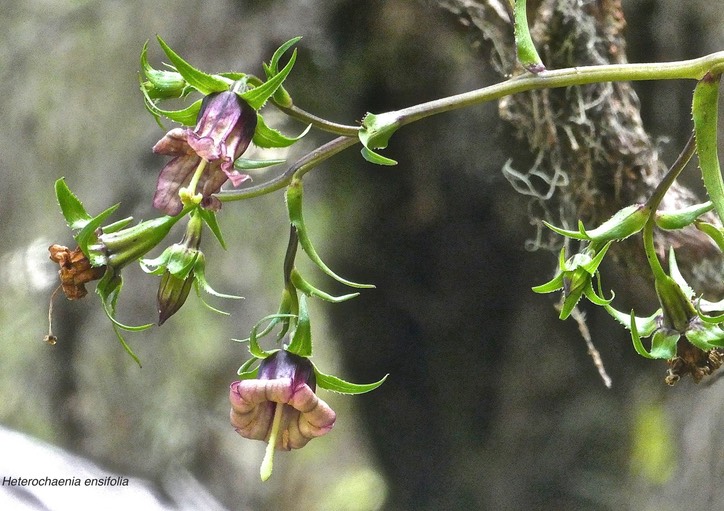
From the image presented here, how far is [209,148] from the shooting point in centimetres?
38

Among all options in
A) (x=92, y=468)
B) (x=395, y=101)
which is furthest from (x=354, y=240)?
(x=92, y=468)

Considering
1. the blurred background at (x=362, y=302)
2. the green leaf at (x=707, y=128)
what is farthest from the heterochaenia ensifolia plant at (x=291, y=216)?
the blurred background at (x=362, y=302)

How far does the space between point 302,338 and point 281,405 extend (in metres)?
0.05

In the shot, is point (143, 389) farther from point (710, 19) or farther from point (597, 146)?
point (710, 19)

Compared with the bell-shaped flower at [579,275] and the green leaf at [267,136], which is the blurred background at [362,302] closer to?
the bell-shaped flower at [579,275]

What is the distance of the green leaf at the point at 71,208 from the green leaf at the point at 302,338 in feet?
0.50

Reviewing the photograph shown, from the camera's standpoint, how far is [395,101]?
92 centimetres

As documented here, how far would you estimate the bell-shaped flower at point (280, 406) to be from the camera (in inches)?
16.1

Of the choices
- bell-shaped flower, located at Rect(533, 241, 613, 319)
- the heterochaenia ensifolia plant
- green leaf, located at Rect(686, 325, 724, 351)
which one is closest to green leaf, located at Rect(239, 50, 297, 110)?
the heterochaenia ensifolia plant

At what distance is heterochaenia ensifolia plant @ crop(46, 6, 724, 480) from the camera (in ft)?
1.33

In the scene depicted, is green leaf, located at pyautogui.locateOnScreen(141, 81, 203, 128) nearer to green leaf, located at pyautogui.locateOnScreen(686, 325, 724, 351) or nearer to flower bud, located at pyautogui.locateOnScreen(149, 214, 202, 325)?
flower bud, located at pyautogui.locateOnScreen(149, 214, 202, 325)

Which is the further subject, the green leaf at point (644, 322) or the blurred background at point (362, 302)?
the blurred background at point (362, 302)

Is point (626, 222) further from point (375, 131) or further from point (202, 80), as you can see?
point (202, 80)

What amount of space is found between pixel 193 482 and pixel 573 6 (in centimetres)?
91
